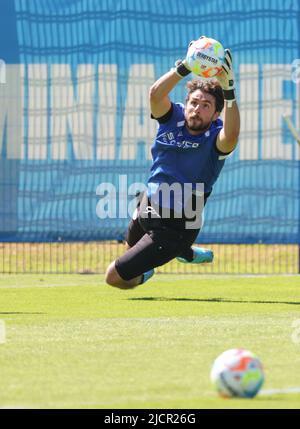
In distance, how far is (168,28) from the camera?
758 inches

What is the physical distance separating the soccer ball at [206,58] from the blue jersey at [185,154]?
107 cm

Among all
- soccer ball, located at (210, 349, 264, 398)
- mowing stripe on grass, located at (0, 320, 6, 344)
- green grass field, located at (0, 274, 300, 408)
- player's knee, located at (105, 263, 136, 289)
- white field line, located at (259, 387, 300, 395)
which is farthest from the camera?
player's knee, located at (105, 263, 136, 289)

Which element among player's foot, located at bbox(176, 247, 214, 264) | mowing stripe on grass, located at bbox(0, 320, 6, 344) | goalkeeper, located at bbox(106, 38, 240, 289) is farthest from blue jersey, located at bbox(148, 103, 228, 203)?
mowing stripe on grass, located at bbox(0, 320, 6, 344)

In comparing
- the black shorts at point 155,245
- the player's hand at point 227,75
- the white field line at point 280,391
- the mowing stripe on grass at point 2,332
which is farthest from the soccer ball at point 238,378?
the black shorts at point 155,245

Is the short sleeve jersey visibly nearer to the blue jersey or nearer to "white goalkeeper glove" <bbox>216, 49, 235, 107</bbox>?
the blue jersey

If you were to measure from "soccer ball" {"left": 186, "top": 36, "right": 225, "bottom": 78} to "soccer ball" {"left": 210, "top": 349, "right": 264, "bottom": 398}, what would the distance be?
13.6ft

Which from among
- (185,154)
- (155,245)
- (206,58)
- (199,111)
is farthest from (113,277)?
(206,58)

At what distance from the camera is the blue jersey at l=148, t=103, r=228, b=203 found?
11.9 metres

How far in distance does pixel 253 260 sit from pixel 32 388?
1314 centimetres

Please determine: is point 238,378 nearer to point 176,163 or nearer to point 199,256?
point 176,163

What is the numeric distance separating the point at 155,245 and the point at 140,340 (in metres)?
1.85

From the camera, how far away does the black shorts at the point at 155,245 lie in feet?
39.7
